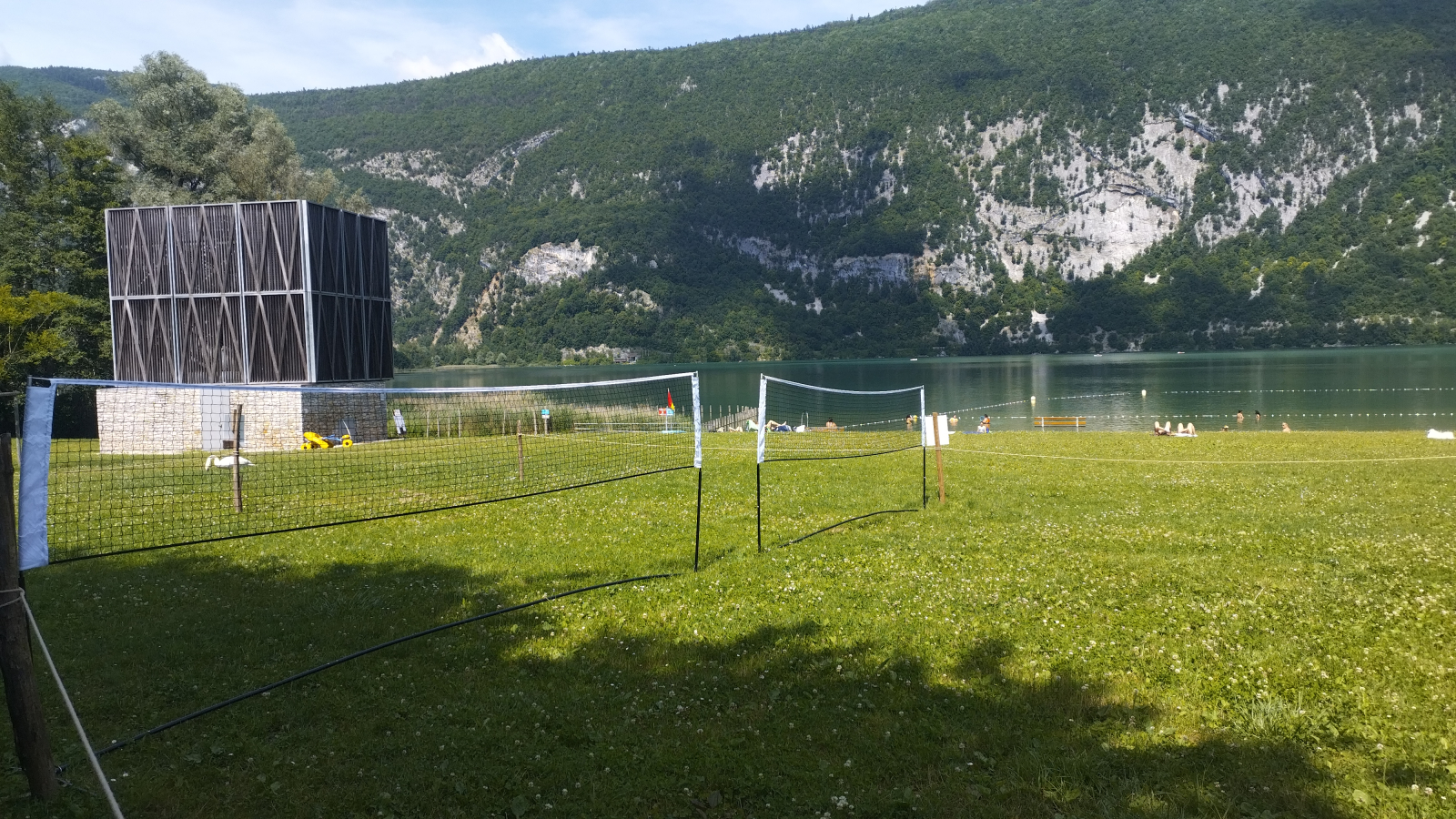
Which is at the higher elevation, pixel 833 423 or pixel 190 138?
pixel 190 138

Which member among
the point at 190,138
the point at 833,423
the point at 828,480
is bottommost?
the point at 828,480

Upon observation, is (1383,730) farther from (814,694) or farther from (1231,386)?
(1231,386)

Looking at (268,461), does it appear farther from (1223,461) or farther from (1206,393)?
(1206,393)

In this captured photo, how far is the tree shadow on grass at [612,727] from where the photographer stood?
568cm

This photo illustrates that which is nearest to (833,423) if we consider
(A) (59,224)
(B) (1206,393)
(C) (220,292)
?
(C) (220,292)

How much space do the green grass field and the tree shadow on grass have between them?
0.03 meters

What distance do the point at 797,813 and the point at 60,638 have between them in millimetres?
7734

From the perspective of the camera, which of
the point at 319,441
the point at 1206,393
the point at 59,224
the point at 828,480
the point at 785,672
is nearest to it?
the point at 785,672

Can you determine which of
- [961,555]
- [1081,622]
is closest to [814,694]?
[1081,622]

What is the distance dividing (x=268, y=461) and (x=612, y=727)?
22.5 m

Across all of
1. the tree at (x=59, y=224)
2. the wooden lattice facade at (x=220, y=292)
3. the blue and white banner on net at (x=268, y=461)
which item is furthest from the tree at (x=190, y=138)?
the wooden lattice facade at (x=220, y=292)

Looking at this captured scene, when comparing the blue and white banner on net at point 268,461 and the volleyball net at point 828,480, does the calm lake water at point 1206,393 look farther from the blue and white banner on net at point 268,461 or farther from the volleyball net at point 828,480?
the blue and white banner on net at point 268,461

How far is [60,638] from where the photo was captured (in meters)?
8.71

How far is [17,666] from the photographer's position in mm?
5410
